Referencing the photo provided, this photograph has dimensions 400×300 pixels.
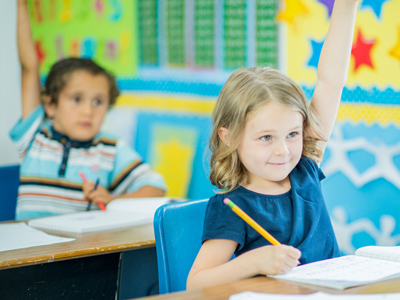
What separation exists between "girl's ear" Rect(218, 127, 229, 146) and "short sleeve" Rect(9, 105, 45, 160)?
1.39 meters

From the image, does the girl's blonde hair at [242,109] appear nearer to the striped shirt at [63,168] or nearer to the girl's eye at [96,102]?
the striped shirt at [63,168]

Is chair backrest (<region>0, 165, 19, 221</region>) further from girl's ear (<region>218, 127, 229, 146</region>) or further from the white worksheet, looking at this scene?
girl's ear (<region>218, 127, 229, 146</region>)

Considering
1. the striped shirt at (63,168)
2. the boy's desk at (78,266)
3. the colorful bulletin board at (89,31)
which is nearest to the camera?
the boy's desk at (78,266)

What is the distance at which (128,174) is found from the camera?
237 centimetres

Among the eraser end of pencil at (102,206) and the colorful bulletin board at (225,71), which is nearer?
the colorful bulletin board at (225,71)

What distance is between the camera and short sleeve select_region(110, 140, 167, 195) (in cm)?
235

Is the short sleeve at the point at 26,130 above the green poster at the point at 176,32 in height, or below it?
below

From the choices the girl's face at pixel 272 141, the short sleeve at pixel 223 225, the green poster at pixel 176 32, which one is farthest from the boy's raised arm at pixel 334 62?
the green poster at pixel 176 32

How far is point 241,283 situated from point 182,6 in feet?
5.52

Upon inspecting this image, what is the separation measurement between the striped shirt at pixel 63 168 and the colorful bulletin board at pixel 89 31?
537 millimetres

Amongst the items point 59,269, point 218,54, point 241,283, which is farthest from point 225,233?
point 218,54

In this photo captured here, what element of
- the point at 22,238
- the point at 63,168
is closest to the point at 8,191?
the point at 63,168

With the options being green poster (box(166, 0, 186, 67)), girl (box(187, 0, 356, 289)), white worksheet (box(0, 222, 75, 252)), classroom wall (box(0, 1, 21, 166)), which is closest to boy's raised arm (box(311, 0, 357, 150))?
girl (box(187, 0, 356, 289))

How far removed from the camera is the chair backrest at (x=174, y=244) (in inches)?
Result: 52.7
